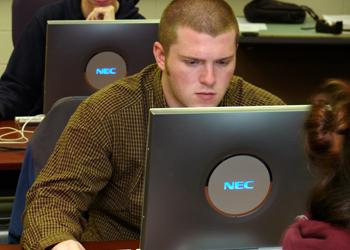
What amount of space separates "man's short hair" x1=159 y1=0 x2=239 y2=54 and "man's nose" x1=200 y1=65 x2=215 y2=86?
79 mm

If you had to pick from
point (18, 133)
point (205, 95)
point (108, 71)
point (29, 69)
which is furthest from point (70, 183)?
point (29, 69)

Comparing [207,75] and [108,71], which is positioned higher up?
[207,75]

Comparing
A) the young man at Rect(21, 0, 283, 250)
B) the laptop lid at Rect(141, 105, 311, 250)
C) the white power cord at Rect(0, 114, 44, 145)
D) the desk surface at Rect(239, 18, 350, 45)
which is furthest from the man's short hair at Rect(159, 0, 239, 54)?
the desk surface at Rect(239, 18, 350, 45)

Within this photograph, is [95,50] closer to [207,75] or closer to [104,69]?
[104,69]

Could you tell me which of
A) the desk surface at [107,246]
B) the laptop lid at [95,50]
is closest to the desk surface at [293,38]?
the laptop lid at [95,50]

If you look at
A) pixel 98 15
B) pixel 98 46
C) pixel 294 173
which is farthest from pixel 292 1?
pixel 294 173

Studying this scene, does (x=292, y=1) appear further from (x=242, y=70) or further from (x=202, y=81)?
(x=202, y=81)

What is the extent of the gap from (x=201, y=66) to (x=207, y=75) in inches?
1.3

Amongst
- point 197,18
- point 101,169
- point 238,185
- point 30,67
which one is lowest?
point 30,67

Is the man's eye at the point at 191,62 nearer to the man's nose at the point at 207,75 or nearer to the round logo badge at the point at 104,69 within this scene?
the man's nose at the point at 207,75

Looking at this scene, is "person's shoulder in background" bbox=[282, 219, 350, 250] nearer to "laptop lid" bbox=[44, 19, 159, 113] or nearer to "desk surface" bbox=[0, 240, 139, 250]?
"desk surface" bbox=[0, 240, 139, 250]

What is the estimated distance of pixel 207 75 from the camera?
63.3 inches

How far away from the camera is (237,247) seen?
140cm

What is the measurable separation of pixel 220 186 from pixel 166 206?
10 centimetres
